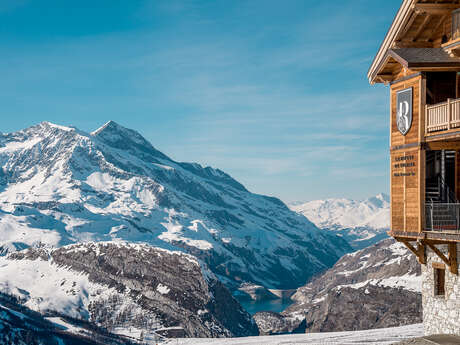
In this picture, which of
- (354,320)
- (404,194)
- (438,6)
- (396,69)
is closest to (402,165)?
(404,194)

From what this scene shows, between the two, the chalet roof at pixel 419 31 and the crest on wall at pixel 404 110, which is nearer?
the chalet roof at pixel 419 31

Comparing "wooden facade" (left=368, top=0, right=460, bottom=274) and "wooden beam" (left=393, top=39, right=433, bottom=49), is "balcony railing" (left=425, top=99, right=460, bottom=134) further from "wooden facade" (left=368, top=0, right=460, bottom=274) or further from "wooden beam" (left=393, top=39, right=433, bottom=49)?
"wooden beam" (left=393, top=39, right=433, bottom=49)

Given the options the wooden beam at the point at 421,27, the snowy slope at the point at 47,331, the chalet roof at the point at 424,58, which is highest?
the wooden beam at the point at 421,27

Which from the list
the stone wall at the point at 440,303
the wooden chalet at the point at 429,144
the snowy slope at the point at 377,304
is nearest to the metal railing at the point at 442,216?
the wooden chalet at the point at 429,144

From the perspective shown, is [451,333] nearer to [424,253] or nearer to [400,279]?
[424,253]

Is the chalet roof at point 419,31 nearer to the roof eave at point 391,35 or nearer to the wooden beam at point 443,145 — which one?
the roof eave at point 391,35

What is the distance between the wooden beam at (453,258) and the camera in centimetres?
2559

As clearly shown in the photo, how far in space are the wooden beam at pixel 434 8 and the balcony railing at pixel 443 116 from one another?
15.1ft

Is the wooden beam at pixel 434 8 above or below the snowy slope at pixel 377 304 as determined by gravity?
above

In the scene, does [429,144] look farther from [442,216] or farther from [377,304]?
[377,304]

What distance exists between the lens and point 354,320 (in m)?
176

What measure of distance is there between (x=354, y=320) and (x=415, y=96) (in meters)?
159

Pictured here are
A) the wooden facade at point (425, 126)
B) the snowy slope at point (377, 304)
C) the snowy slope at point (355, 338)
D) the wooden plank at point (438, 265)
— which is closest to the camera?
the wooden facade at point (425, 126)

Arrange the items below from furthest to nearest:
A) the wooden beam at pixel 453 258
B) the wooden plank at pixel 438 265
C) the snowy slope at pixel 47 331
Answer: the snowy slope at pixel 47 331, the wooden plank at pixel 438 265, the wooden beam at pixel 453 258
